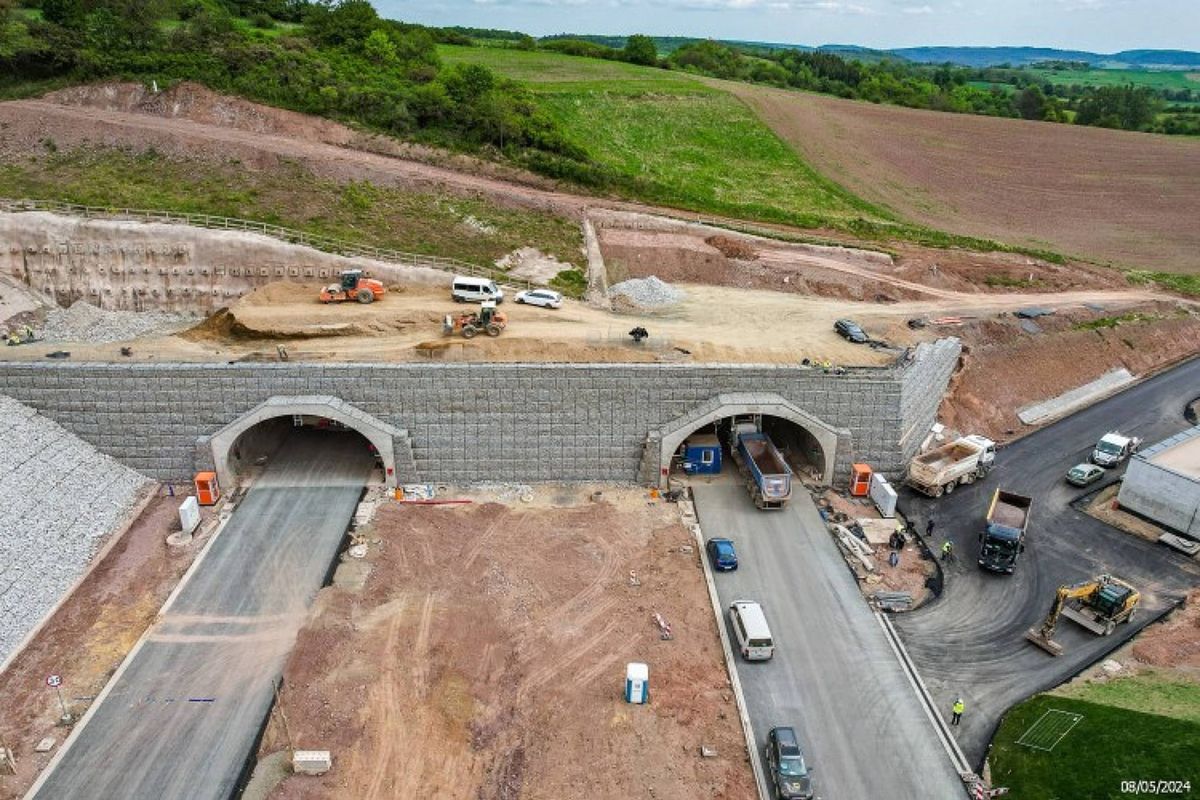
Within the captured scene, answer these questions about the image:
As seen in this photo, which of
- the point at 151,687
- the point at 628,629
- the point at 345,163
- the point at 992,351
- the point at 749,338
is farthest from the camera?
the point at 345,163

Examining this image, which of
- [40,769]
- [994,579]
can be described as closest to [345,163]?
[40,769]

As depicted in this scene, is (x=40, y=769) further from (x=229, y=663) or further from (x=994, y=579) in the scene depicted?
(x=994, y=579)

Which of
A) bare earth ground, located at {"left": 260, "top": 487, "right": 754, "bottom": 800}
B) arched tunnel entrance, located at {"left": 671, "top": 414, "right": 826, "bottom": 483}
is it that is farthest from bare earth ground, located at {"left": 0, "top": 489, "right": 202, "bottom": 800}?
arched tunnel entrance, located at {"left": 671, "top": 414, "right": 826, "bottom": 483}

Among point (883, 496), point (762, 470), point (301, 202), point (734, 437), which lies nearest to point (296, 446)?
point (301, 202)

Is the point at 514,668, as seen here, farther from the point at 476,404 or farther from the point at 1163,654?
the point at 1163,654

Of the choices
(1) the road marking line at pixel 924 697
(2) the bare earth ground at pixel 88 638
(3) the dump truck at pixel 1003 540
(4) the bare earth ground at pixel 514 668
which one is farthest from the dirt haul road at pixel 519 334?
(1) the road marking line at pixel 924 697

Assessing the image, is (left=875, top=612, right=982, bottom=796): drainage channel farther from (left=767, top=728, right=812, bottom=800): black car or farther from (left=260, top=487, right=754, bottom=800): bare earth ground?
(left=260, top=487, right=754, bottom=800): bare earth ground
